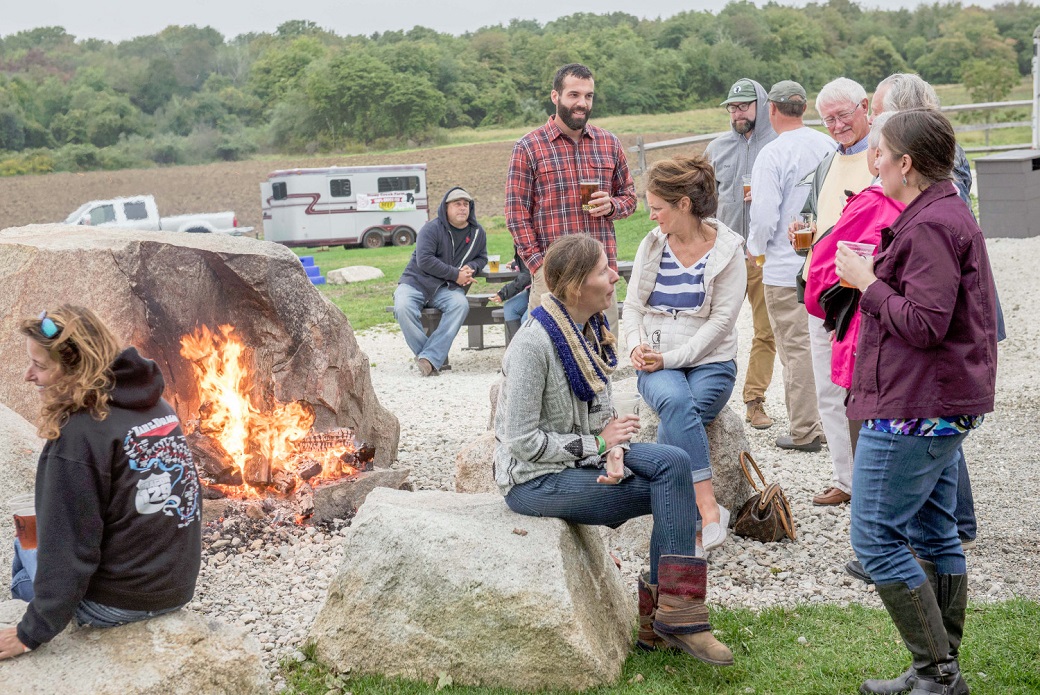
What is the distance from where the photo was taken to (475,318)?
1009cm

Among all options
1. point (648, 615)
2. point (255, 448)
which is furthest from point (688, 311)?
point (255, 448)

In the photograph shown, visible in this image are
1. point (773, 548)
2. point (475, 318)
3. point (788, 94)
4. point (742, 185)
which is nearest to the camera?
point (773, 548)

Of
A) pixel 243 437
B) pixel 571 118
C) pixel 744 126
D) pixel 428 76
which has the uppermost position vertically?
pixel 428 76

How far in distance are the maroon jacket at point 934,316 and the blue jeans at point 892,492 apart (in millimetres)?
98

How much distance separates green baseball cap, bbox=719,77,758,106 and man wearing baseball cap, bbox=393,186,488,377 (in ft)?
10.2

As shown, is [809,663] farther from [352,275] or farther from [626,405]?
[352,275]

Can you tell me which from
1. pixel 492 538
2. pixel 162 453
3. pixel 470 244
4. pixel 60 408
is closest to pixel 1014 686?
pixel 492 538

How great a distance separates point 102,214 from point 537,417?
81.5ft

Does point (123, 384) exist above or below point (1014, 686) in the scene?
above

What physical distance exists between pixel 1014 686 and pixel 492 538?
67.2 inches

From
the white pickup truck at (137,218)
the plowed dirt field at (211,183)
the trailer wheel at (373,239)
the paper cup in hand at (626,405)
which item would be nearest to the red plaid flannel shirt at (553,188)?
the paper cup in hand at (626,405)

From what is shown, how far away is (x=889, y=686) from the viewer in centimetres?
318

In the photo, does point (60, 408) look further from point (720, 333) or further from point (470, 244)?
point (470, 244)

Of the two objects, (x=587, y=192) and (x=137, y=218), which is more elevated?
(x=587, y=192)
